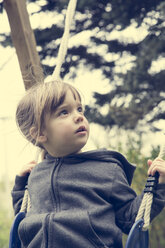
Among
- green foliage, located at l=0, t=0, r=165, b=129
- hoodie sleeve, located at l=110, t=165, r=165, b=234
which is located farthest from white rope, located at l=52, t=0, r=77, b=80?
green foliage, located at l=0, t=0, r=165, b=129

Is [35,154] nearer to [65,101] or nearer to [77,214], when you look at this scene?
[65,101]

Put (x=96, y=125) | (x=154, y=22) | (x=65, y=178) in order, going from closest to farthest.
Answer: (x=65, y=178)
(x=154, y=22)
(x=96, y=125)

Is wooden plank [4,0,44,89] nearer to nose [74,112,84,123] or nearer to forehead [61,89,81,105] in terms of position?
forehead [61,89,81,105]

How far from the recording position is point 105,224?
1.72m

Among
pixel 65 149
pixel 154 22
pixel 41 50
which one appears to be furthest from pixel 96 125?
pixel 65 149

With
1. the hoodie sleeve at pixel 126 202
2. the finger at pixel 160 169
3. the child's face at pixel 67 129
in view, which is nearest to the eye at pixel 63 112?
the child's face at pixel 67 129

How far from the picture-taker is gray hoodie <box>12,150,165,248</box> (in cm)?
170

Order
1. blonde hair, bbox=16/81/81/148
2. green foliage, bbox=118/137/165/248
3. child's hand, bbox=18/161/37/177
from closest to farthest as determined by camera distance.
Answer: blonde hair, bbox=16/81/81/148 < child's hand, bbox=18/161/37/177 < green foliage, bbox=118/137/165/248

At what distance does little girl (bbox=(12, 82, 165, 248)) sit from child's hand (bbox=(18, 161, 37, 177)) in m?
0.17

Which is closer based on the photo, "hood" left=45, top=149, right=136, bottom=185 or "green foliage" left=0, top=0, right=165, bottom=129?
"hood" left=45, top=149, right=136, bottom=185

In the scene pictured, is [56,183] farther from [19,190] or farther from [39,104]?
[19,190]

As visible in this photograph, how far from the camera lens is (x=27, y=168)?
2180 millimetres

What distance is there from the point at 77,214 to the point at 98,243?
0.14 metres

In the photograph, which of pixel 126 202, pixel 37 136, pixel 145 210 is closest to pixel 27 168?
pixel 37 136
